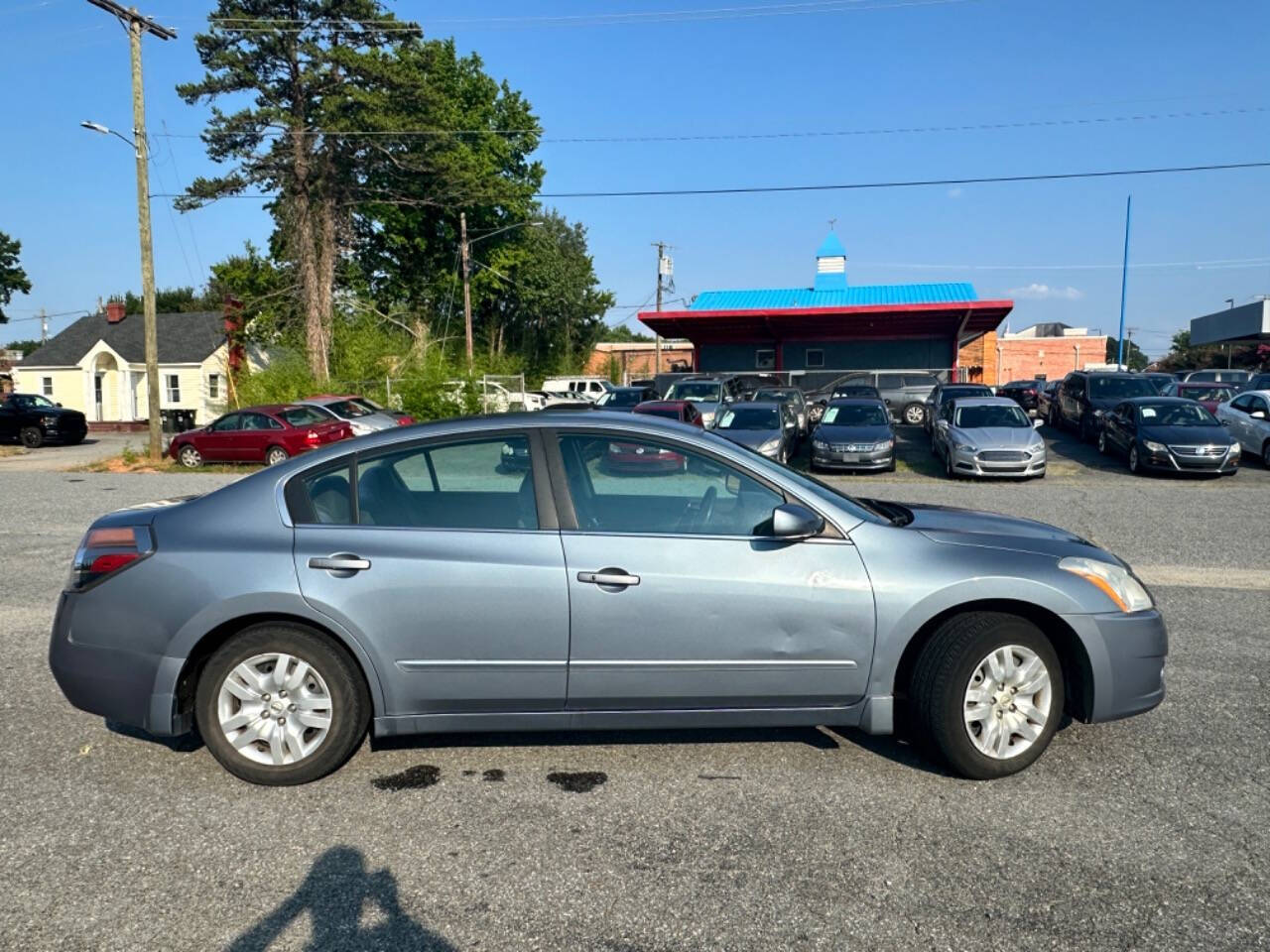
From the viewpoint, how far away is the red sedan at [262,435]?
69.9ft

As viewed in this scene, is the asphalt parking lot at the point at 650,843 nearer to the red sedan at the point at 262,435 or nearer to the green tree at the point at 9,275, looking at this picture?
the red sedan at the point at 262,435

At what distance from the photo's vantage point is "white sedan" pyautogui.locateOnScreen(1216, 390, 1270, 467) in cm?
1948

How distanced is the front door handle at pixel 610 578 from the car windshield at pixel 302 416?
1885 cm

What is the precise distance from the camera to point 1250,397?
20.7 meters

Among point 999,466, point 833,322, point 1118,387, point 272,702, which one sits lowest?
point 999,466

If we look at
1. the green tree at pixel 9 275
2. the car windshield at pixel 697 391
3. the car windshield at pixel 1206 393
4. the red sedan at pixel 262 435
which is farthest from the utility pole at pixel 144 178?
the green tree at pixel 9 275

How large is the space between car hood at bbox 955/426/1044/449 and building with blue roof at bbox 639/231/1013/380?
56.8ft

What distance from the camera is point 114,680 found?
13.9 ft

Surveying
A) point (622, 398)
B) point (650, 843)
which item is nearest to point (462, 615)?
point (650, 843)

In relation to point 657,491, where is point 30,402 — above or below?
below

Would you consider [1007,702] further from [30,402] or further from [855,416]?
[30,402]

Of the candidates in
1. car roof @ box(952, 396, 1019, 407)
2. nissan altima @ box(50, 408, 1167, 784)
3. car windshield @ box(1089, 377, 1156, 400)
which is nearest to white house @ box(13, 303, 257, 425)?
car roof @ box(952, 396, 1019, 407)

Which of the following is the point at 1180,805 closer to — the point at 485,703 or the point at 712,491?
the point at 712,491

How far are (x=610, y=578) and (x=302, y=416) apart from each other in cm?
1925
